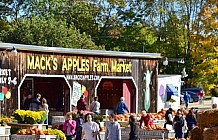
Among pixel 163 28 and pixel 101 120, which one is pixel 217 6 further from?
pixel 101 120

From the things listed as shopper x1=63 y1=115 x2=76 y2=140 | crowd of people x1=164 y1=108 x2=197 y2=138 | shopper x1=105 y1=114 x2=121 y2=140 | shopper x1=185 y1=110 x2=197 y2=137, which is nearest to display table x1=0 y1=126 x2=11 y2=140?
shopper x1=63 y1=115 x2=76 y2=140

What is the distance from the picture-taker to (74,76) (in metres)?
31.0

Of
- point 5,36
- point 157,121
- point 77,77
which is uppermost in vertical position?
point 5,36

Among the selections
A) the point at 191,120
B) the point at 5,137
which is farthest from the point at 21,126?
the point at 191,120

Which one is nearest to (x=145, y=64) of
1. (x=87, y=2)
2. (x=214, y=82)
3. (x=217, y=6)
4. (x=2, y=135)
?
(x=214, y=82)

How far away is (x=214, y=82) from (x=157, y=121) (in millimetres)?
15570

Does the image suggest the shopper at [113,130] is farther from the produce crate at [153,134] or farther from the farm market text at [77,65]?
the farm market text at [77,65]

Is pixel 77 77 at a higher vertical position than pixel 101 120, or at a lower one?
higher

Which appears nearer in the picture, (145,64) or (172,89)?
(145,64)

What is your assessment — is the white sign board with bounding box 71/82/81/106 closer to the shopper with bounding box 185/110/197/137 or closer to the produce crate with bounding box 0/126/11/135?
the shopper with bounding box 185/110/197/137

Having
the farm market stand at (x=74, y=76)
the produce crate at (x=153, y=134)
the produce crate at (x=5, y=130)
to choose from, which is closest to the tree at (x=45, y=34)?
the farm market stand at (x=74, y=76)

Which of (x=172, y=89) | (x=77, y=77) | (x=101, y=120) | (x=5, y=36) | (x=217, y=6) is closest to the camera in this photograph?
(x=101, y=120)

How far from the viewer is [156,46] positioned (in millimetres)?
58938

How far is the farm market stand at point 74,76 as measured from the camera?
27.3 meters
